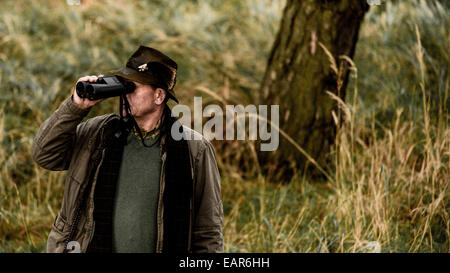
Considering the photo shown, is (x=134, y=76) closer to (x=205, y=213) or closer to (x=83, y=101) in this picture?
(x=83, y=101)

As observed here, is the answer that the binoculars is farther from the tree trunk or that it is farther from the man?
the tree trunk

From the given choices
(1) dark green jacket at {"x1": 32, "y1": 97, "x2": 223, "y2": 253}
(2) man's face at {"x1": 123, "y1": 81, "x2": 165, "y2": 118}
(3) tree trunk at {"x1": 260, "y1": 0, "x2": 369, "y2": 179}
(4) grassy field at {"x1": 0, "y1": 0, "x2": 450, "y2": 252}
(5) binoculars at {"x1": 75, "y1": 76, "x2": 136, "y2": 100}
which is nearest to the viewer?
(5) binoculars at {"x1": 75, "y1": 76, "x2": 136, "y2": 100}

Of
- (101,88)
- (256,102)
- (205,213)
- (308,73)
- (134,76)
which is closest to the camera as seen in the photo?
(101,88)

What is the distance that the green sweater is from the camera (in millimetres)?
2602

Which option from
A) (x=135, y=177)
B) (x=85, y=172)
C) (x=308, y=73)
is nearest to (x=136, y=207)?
(x=135, y=177)

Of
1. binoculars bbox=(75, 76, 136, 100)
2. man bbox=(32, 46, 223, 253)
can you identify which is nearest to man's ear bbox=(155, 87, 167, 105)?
man bbox=(32, 46, 223, 253)

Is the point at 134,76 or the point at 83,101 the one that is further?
the point at 134,76

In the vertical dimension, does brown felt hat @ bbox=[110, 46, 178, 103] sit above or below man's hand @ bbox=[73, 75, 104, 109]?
above

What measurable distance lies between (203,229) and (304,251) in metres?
1.36

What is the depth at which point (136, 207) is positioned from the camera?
261cm

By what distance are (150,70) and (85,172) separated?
566 millimetres

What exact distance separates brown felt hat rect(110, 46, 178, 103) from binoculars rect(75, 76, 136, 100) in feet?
0.21

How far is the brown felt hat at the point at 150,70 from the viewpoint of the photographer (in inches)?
103
